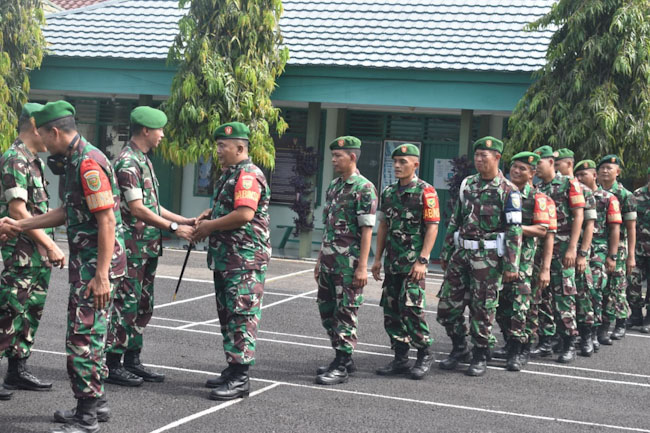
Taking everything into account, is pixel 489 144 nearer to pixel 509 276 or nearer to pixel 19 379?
pixel 509 276

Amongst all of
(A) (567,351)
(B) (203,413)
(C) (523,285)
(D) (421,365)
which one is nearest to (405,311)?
(D) (421,365)

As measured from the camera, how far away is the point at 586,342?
9.56 metres

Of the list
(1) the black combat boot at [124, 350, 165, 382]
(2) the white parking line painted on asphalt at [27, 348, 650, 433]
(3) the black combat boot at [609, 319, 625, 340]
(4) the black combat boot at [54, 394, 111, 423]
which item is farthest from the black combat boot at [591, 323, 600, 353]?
(4) the black combat boot at [54, 394, 111, 423]

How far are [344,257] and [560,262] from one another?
9.46 feet

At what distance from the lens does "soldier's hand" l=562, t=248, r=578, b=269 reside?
9.05m

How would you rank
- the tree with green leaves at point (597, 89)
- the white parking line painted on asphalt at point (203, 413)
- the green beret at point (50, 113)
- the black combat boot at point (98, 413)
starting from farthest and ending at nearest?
the tree with green leaves at point (597, 89) → the white parking line painted on asphalt at point (203, 413) → the black combat boot at point (98, 413) → the green beret at point (50, 113)

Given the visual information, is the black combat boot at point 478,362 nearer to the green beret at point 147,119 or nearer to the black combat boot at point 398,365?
the black combat boot at point 398,365

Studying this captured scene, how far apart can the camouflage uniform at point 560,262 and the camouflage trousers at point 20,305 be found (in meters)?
5.15

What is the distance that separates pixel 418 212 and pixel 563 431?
2277mm

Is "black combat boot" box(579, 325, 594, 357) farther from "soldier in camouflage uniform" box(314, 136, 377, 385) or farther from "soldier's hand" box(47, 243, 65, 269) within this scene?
"soldier's hand" box(47, 243, 65, 269)

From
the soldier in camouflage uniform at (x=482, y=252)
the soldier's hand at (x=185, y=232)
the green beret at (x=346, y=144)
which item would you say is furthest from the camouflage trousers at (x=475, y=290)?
the soldier's hand at (x=185, y=232)

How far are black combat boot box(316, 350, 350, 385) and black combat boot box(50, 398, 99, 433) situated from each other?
89.1 inches

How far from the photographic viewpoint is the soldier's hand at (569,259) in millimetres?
9055

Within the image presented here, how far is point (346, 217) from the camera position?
24.6ft
